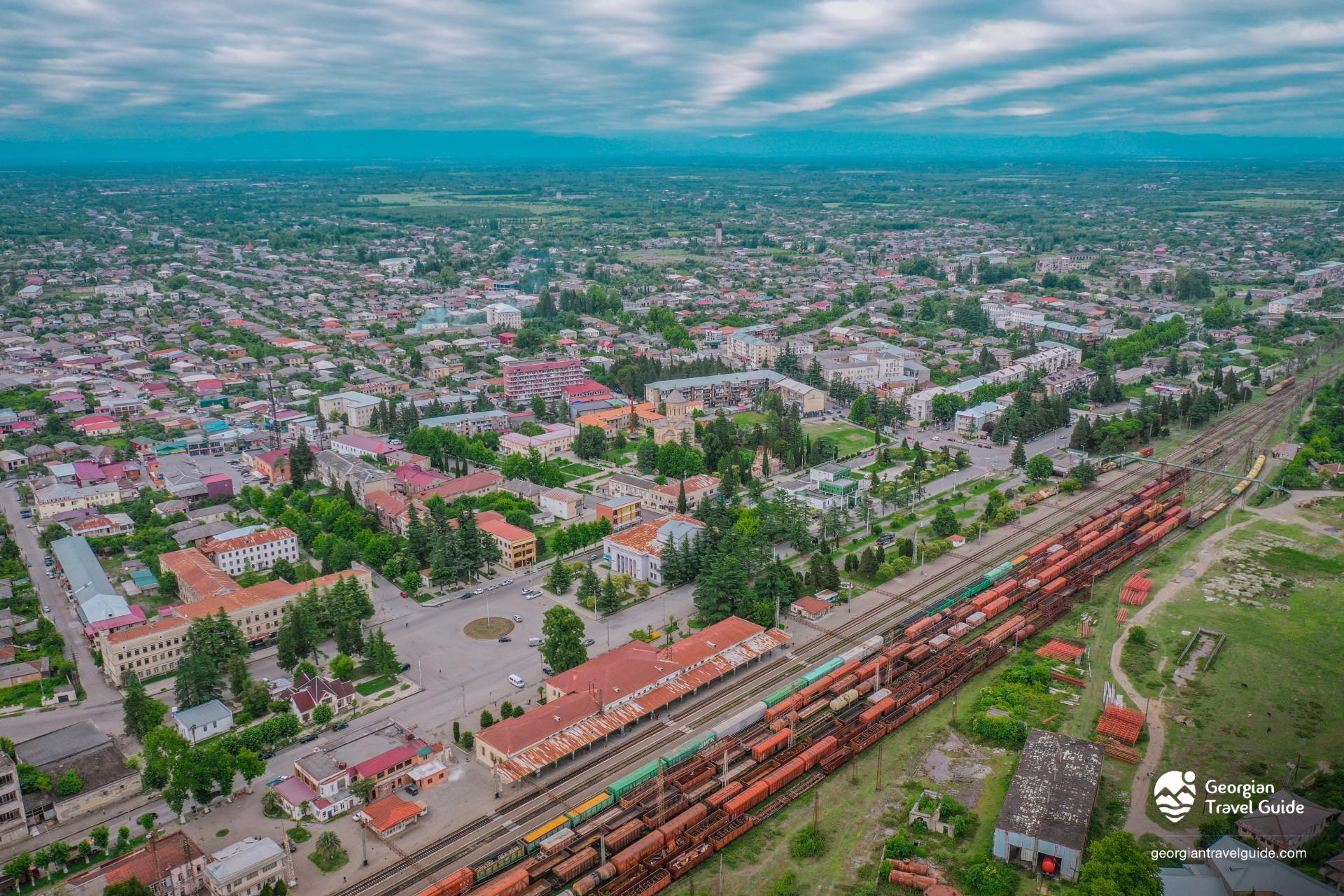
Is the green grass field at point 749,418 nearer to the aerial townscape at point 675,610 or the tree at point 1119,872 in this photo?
the aerial townscape at point 675,610

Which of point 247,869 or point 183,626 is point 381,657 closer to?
point 183,626

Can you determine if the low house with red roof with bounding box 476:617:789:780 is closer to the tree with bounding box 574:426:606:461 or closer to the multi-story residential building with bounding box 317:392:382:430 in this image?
the tree with bounding box 574:426:606:461

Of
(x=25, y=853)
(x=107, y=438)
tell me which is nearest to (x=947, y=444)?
(x=25, y=853)

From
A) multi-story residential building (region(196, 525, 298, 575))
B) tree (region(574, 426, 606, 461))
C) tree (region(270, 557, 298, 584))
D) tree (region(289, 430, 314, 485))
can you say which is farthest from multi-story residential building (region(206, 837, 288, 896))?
tree (region(574, 426, 606, 461))

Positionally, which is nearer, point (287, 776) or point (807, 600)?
point (287, 776)

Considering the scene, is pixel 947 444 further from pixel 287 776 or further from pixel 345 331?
pixel 345 331

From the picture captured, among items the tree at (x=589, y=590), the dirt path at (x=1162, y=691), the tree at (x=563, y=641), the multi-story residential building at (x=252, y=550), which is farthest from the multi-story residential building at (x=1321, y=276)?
the multi-story residential building at (x=252, y=550)
